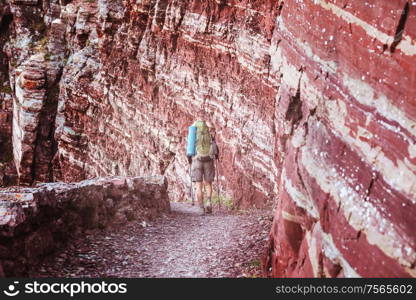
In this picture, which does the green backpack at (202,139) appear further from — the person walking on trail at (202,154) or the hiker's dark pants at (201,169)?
the hiker's dark pants at (201,169)

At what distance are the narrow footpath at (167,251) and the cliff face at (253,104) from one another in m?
1.26

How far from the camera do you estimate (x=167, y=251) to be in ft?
29.8

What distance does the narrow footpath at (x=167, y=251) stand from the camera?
25.8ft

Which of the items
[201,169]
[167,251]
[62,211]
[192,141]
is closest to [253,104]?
[201,169]

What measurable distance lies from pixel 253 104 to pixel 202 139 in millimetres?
3569

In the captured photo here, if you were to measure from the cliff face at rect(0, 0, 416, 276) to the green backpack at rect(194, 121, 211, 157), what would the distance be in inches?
71.6

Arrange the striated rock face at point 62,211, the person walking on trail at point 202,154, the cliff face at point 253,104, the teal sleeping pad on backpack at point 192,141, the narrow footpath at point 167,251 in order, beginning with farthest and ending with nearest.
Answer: the person walking on trail at point 202,154 < the teal sleeping pad on backpack at point 192,141 < the narrow footpath at point 167,251 < the striated rock face at point 62,211 < the cliff face at point 253,104

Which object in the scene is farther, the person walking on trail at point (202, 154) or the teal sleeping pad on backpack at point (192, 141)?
the person walking on trail at point (202, 154)

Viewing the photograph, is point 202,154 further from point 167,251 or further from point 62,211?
point 62,211

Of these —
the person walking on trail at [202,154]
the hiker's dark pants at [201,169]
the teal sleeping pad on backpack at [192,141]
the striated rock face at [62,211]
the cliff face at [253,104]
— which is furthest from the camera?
Answer: the hiker's dark pants at [201,169]

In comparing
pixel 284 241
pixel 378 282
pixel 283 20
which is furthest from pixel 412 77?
pixel 283 20

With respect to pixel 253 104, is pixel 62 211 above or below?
below

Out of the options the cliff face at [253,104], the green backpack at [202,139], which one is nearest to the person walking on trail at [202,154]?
the green backpack at [202,139]

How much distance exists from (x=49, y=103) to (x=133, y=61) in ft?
31.2
